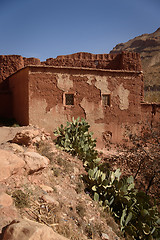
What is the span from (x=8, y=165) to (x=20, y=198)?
0.66 m

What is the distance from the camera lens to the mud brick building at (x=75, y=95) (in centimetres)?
866

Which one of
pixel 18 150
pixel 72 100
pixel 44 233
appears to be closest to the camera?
pixel 44 233

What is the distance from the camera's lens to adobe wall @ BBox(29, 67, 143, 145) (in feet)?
28.3

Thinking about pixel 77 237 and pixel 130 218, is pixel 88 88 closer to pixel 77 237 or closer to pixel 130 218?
pixel 130 218

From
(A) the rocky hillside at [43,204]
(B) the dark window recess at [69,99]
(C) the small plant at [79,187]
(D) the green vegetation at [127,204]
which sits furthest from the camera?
(B) the dark window recess at [69,99]

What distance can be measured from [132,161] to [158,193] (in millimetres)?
1384

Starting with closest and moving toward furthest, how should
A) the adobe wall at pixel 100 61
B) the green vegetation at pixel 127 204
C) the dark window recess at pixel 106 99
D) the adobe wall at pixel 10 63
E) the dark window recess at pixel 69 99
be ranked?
the green vegetation at pixel 127 204 < the dark window recess at pixel 69 99 < the dark window recess at pixel 106 99 < the adobe wall at pixel 10 63 < the adobe wall at pixel 100 61

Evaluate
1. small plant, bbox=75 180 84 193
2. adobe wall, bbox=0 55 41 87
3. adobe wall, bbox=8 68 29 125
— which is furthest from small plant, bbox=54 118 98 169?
adobe wall, bbox=0 55 41 87

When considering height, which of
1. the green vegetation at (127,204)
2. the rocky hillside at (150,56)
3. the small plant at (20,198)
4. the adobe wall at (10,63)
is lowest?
the green vegetation at (127,204)

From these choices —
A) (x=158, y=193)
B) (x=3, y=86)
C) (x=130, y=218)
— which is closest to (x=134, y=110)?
(x=158, y=193)

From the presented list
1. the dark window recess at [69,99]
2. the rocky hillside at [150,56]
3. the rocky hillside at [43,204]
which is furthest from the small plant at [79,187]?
the rocky hillside at [150,56]

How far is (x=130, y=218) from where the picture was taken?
181 inches

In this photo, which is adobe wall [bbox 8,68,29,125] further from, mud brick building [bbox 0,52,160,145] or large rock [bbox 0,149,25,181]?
large rock [bbox 0,149,25,181]

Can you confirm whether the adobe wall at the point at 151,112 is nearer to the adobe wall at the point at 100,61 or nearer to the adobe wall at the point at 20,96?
the adobe wall at the point at 100,61
